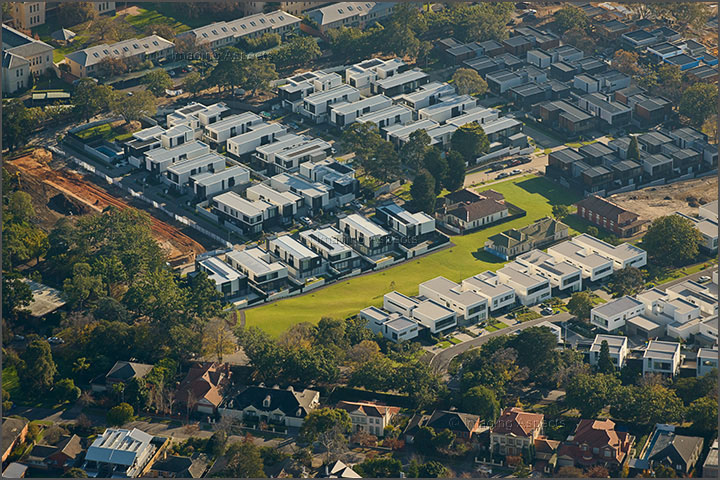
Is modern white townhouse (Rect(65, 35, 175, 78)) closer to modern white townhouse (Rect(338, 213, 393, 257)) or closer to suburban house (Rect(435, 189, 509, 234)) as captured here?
modern white townhouse (Rect(338, 213, 393, 257))

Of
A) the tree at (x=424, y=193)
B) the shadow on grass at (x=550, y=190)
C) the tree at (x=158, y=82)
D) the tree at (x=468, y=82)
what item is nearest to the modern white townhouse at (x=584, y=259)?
the shadow on grass at (x=550, y=190)

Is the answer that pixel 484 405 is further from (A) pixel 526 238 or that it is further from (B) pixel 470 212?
(B) pixel 470 212

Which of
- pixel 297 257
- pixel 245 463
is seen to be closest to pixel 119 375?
pixel 245 463

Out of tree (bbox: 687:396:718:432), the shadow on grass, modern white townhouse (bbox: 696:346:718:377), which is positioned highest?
tree (bbox: 687:396:718:432)

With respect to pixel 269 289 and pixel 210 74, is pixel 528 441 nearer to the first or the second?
pixel 269 289

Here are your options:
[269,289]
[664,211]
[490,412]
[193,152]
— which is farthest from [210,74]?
[490,412]

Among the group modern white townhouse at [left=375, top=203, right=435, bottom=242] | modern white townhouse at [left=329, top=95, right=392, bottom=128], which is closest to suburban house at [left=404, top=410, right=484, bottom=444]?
modern white townhouse at [left=375, top=203, right=435, bottom=242]

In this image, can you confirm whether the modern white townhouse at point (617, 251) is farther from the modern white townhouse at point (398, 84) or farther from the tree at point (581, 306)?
the modern white townhouse at point (398, 84)
